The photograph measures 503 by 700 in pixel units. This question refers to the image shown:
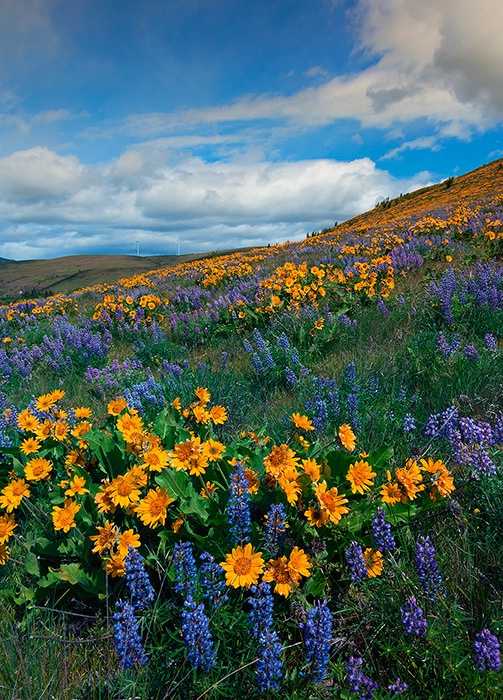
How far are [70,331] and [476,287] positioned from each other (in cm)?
680

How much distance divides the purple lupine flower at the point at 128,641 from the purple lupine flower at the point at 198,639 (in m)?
0.19

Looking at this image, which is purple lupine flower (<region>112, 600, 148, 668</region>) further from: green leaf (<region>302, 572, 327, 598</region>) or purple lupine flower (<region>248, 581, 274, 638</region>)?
green leaf (<region>302, 572, 327, 598</region>)

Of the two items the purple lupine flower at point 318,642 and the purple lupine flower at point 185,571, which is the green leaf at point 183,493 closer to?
the purple lupine flower at point 185,571

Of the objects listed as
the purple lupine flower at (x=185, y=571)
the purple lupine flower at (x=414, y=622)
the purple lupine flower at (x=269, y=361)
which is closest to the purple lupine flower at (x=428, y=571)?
the purple lupine flower at (x=414, y=622)

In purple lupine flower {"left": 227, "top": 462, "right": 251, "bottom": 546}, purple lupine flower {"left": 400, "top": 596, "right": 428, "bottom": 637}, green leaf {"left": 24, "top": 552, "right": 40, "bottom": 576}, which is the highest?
purple lupine flower {"left": 227, "top": 462, "right": 251, "bottom": 546}

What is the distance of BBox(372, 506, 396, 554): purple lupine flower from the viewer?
174cm

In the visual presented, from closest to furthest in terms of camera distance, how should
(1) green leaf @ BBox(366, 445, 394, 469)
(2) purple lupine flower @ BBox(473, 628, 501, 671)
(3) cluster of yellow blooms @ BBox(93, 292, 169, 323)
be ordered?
(2) purple lupine flower @ BBox(473, 628, 501, 671), (1) green leaf @ BBox(366, 445, 394, 469), (3) cluster of yellow blooms @ BBox(93, 292, 169, 323)

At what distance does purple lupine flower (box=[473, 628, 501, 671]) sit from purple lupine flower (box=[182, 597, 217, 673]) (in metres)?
0.88

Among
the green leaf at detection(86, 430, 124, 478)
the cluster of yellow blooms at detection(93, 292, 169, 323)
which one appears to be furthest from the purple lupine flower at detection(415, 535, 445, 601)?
the cluster of yellow blooms at detection(93, 292, 169, 323)

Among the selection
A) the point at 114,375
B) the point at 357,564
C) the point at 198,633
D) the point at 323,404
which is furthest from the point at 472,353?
the point at 114,375

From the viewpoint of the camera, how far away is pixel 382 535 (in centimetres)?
177

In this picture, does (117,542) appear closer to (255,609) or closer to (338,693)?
(255,609)

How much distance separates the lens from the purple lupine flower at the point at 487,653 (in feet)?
4.29

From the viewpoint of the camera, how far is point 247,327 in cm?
661
